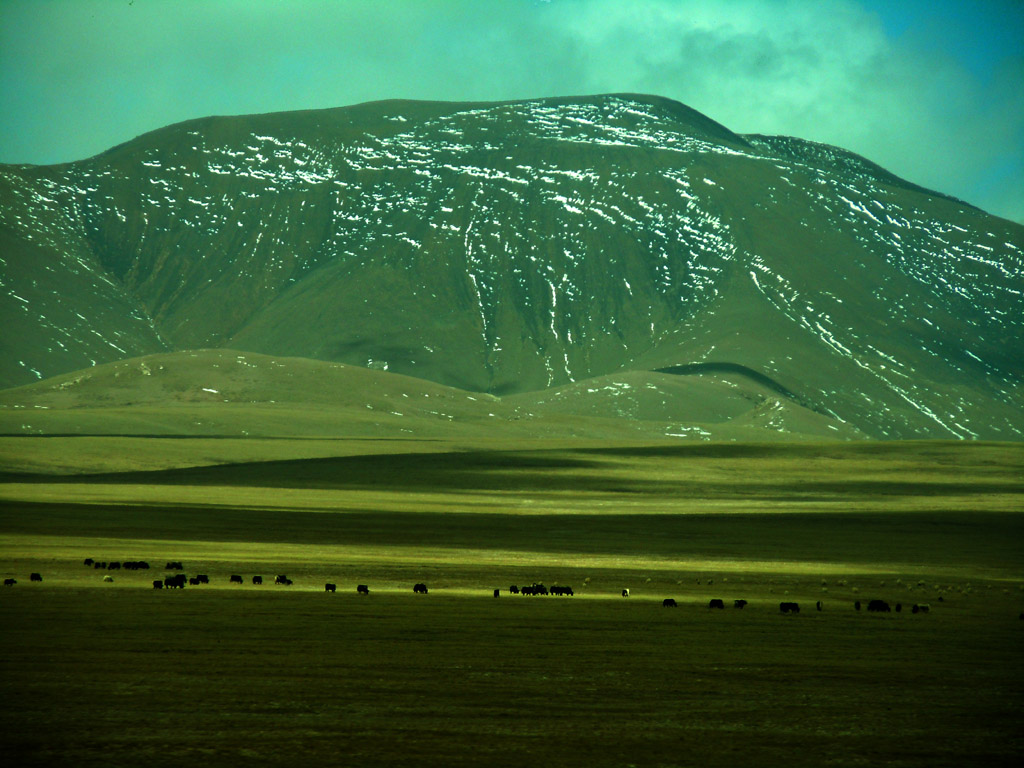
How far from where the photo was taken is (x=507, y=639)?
29094mm

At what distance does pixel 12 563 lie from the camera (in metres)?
42.5

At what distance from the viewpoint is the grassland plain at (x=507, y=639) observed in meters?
18.8

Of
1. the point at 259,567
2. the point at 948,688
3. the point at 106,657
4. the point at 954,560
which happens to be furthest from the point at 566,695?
the point at 954,560

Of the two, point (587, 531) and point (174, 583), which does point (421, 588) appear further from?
point (587, 531)

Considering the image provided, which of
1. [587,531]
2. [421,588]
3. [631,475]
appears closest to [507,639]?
[421,588]

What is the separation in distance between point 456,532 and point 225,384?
140194 mm

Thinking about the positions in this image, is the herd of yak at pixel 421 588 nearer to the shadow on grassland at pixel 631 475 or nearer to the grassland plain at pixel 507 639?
the grassland plain at pixel 507 639

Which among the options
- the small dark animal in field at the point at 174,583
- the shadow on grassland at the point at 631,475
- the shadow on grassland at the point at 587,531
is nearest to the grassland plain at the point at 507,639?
the shadow on grassland at the point at 587,531

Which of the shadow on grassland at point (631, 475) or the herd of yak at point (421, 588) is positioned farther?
the shadow on grassland at point (631, 475)

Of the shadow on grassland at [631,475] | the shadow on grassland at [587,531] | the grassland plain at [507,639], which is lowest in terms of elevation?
the grassland plain at [507,639]

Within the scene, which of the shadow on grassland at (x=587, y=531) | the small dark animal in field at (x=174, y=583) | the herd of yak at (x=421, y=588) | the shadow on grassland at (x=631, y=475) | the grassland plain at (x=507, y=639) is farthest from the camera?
the shadow on grassland at (x=631, y=475)

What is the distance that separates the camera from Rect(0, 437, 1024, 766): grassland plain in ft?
61.5

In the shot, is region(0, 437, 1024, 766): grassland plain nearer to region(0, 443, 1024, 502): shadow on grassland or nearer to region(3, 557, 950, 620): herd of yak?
region(3, 557, 950, 620): herd of yak

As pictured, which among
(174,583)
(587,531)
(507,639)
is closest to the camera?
(507,639)
